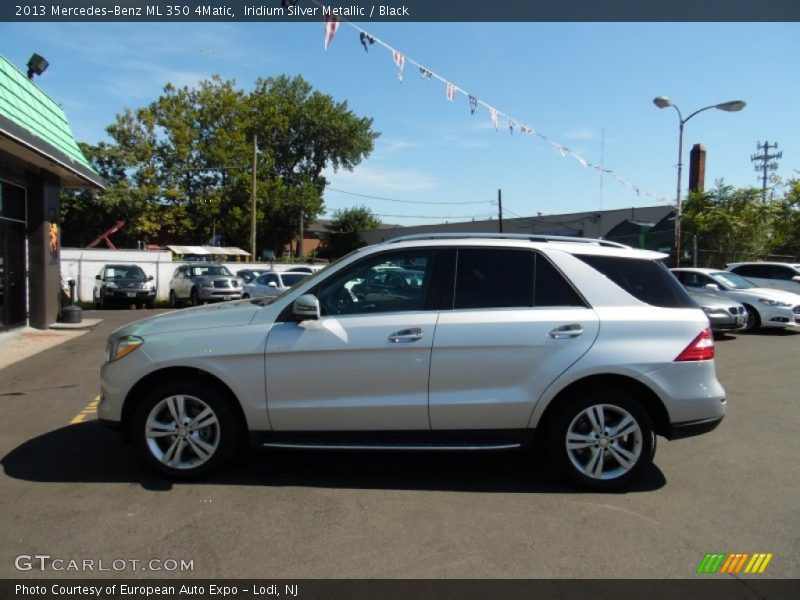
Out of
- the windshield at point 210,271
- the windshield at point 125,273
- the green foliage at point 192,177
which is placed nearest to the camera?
the windshield at point 125,273

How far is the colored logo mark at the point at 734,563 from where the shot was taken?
316 centimetres

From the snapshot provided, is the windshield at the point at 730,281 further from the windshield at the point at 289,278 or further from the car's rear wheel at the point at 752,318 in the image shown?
the windshield at the point at 289,278

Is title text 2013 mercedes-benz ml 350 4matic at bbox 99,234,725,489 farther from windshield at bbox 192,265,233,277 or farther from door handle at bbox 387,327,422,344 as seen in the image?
windshield at bbox 192,265,233,277

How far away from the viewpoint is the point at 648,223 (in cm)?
3397

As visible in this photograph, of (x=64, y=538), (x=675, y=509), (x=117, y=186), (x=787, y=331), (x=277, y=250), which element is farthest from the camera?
(x=277, y=250)

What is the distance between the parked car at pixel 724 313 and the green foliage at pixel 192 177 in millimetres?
39087

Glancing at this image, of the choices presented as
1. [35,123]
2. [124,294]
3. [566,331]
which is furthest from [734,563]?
[124,294]

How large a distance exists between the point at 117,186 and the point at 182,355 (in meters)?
43.2

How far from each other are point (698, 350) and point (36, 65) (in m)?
14.0

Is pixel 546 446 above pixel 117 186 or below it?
below

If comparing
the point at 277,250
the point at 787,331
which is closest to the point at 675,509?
the point at 787,331

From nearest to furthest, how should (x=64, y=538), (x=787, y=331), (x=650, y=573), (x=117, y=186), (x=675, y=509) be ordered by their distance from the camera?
(x=650, y=573), (x=64, y=538), (x=675, y=509), (x=787, y=331), (x=117, y=186)
